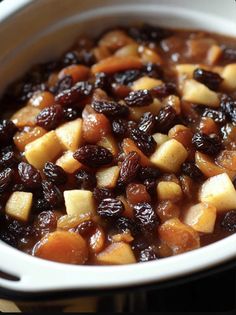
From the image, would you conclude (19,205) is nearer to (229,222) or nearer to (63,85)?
(63,85)

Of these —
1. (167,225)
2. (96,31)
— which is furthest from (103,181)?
(96,31)

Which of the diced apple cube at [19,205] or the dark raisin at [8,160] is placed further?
the dark raisin at [8,160]

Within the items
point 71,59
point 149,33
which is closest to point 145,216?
point 71,59

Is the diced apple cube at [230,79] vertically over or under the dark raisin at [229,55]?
over

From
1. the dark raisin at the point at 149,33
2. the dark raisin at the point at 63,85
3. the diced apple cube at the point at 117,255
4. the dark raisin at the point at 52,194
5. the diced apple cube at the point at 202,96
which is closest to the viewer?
the diced apple cube at the point at 117,255

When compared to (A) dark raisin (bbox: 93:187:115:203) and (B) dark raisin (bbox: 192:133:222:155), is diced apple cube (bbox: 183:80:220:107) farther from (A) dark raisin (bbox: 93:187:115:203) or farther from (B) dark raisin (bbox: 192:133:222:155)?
(A) dark raisin (bbox: 93:187:115:203)

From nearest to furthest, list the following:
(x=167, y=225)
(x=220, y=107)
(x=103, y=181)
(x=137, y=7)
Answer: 1. (x=167, y=225)
2. (x=103, y=181)
3. (x=220, y=107)
4. (x=137, y=7)

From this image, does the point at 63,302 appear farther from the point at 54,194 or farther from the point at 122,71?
the point at 122,71

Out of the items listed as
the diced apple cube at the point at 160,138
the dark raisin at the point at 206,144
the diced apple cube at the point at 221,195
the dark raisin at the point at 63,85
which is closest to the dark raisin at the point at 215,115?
the dark raisin at the point at 206,144

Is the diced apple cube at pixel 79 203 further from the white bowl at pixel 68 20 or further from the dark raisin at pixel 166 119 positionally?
the white bowl at pixel 68 20
